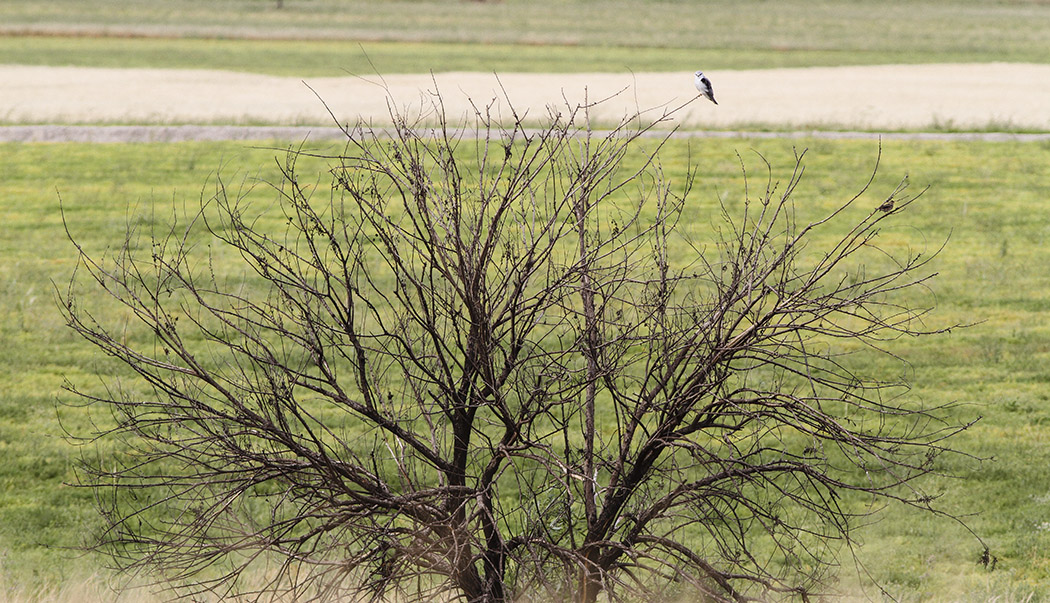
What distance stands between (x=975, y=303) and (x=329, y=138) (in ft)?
50.2

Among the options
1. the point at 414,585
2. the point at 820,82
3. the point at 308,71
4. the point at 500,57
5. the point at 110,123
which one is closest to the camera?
the point at 414,585

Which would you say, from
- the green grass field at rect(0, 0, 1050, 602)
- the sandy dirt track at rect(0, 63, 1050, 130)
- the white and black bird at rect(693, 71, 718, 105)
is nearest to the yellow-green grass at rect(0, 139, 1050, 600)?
the green grass field at rect(0, 0, 1050, 602)

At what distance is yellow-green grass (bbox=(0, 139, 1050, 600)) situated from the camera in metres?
12.1

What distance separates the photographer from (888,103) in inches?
1426

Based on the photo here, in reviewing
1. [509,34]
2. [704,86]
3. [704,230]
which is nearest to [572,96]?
[704,230]

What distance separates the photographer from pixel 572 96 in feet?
116

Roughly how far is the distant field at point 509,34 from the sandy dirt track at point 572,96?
620 centimetres

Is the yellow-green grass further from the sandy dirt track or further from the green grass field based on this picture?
the sandy dirt track

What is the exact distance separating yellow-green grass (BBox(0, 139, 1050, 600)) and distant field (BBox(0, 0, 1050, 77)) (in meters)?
22.3

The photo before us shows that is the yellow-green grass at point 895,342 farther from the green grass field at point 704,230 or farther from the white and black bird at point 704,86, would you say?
the white and black bird at point 704,86

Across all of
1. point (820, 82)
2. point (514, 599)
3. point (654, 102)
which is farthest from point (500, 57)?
point (514, 599)

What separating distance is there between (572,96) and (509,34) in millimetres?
35048

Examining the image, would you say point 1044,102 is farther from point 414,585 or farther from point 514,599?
point 514,599

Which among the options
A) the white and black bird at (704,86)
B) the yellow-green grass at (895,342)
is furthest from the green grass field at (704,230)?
the white and black bird at (704,86)
